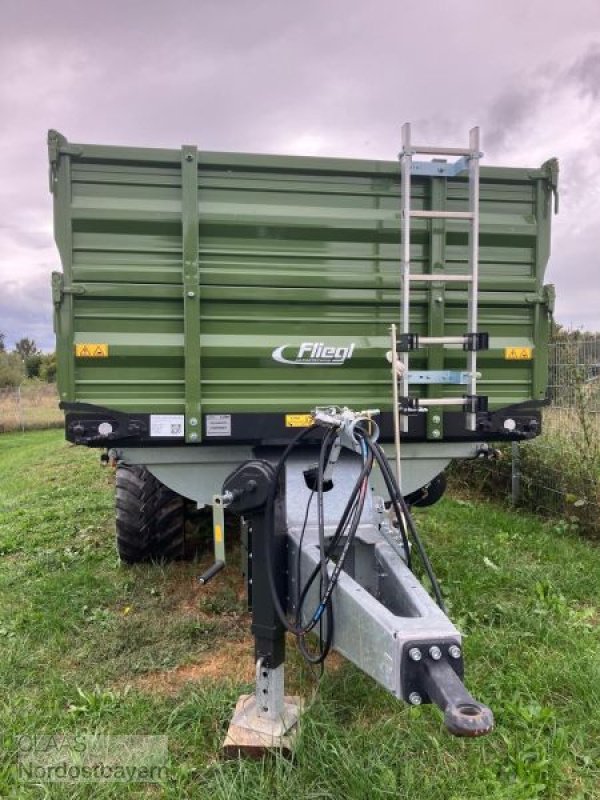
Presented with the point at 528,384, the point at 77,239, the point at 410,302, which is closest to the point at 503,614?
the point at 528,384

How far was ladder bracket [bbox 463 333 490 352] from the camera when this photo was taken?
132 inches

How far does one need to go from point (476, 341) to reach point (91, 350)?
200 centimetres

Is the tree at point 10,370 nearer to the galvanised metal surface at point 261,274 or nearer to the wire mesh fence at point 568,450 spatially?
the wire mesh fence at point 568,450

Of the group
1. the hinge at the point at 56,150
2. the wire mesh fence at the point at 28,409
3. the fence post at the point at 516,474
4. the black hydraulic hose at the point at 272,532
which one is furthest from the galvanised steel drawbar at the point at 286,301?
the wire mesh fence at the point at 28,409

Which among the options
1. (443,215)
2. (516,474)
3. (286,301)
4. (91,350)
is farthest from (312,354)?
(516,474)

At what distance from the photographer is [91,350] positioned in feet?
10.8

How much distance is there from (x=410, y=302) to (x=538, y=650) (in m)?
1.91

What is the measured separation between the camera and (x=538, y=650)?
10.5ft

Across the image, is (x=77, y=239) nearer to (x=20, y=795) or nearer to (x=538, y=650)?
(x=20, y=795)

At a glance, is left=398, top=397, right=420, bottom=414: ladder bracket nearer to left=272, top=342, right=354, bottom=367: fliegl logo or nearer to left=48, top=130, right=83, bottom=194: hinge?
left=272, top=342, right=354, bottom=367: fliegl logo

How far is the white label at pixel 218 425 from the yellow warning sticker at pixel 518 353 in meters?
1.60

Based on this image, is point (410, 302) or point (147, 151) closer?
point (147, 151)

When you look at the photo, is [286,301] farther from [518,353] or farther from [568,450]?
[568,450]

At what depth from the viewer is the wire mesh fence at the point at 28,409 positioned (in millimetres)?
19891
